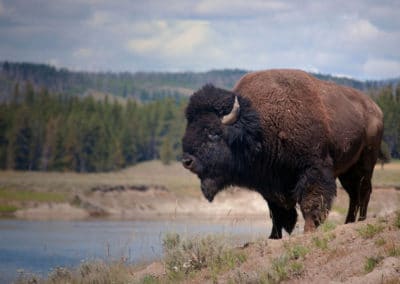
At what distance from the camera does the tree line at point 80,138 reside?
96.4 meters

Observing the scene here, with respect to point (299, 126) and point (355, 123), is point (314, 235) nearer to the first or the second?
point (299, 126)

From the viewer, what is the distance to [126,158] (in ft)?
361

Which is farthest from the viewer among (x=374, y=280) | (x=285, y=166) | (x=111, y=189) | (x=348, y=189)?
(x=111, y=189)

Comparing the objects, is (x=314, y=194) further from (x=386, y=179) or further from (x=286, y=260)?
(x=386, y=179)

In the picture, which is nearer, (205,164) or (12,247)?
(205,164)

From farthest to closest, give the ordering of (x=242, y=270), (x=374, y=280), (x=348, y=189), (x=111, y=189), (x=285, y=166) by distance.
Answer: (x=111, y=189)
(x=348, y=189)
(x=285, y=166)
(x=242, y=270)
(x=374, y=280)

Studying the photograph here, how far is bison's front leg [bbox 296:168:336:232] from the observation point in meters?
11.2

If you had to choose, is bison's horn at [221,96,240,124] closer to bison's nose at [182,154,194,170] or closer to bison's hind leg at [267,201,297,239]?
bison's nose at [182,154,194,170]

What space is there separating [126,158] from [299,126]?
99457mm

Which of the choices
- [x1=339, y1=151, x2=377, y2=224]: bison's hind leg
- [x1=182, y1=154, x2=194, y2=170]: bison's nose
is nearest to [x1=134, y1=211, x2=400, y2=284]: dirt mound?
[x1=182, y1=154, x2=194, y2=170]: bison's nose

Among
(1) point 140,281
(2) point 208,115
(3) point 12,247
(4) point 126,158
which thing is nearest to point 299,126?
(2) point 208,115

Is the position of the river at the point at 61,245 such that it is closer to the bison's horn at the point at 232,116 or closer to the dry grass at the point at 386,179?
the bison's horn at the point at 232,116

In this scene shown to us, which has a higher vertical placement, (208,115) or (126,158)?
(208,115)

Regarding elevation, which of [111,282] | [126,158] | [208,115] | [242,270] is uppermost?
[208,115]
